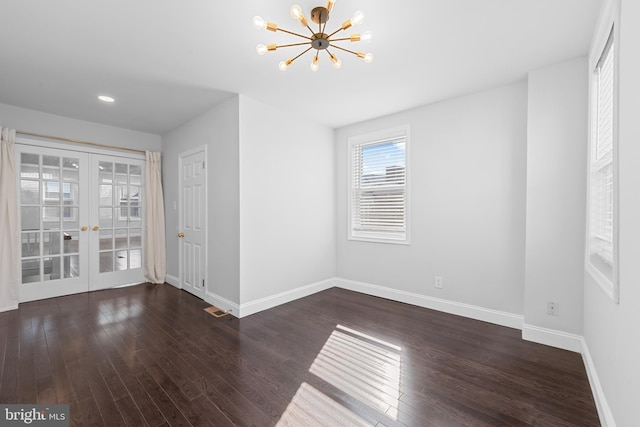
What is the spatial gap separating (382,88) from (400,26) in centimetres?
106

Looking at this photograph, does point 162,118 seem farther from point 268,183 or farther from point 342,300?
point 342,300

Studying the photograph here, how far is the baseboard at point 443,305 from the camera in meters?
2.99

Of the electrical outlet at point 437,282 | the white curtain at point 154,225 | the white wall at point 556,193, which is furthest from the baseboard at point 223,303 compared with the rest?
the white wall at point 556,193

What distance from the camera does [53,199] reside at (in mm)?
3984

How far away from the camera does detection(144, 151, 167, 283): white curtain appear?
4.70 m

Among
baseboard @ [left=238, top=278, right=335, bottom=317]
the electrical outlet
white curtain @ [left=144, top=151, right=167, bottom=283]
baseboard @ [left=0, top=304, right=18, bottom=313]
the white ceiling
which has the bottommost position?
baseboard @ [left=0, top=304, right=18, bottom=313]

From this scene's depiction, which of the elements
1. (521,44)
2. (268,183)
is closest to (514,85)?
(521,44)

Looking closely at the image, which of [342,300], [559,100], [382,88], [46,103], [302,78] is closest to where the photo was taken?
[559,100]

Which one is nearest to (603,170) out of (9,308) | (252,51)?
(252,51)

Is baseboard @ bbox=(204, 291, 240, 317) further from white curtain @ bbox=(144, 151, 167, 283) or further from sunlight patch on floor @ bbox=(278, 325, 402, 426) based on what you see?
white curtain @ bbox=(144, 151, 167, 283)

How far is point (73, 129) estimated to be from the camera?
4129mm

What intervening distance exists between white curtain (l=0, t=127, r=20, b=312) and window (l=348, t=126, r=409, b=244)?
14.5 feet

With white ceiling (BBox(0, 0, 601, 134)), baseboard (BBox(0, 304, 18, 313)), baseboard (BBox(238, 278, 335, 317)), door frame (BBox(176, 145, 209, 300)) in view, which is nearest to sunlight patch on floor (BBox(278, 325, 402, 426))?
baseboard (BBox(238, 278, 335, 317))

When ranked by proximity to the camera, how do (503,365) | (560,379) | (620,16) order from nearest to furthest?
(620,16)
(560,379)
(503,365)
